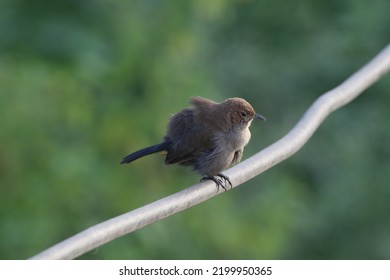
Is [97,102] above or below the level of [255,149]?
below

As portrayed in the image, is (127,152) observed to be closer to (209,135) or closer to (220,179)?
(209,135)

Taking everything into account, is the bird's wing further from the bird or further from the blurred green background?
the blurred green background

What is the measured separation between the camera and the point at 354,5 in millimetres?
12586

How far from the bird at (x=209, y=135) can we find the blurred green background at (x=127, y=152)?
224 centimetres

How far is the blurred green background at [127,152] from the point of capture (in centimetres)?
745

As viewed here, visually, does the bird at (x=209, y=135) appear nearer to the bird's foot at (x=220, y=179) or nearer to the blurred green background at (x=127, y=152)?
the bird's foot at (x=220, y=179)

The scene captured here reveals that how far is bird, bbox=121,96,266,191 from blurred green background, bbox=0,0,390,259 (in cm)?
224

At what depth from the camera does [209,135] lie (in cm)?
A: 541

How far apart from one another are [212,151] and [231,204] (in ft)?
10.8

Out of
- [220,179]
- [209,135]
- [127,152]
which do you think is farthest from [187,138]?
[127,152]

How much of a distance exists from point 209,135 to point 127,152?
263 cm

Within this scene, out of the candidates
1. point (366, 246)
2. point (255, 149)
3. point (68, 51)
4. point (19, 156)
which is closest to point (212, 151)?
point (19, 156)

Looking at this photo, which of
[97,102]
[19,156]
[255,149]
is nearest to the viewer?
[19,156]
